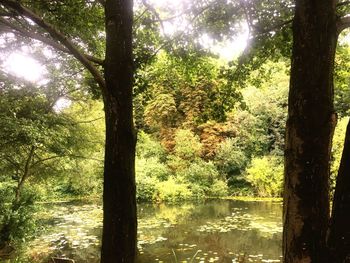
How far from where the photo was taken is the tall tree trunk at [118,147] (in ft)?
10.5

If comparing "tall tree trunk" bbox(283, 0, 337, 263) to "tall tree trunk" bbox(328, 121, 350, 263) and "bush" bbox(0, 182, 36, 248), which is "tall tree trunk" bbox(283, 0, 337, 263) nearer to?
"tall tree trunk" bbox(328, 121, 350, 263)

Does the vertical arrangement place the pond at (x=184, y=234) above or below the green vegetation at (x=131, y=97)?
below

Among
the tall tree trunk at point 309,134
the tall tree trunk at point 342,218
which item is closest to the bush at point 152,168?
the tall tree trunk at point 309,134

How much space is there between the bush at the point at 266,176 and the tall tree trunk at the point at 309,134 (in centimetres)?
1877

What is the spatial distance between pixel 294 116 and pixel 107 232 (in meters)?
1.89

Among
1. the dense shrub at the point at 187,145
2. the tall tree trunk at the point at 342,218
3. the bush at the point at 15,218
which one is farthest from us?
the dense shrub at the point at 187,145

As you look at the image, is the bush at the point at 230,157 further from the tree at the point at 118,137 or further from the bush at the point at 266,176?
the tree at the point at 118,137

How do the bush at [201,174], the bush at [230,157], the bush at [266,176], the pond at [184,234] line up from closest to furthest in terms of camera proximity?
the pond at [184,234], the bush at [266,176], the bush at [201,174], the bush at [230,157]

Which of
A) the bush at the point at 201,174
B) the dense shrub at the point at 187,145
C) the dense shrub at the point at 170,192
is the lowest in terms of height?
the dense shrub at the point at 170,192

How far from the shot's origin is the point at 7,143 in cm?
808

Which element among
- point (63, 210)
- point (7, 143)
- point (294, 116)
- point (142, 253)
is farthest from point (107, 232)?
point (63, 210)

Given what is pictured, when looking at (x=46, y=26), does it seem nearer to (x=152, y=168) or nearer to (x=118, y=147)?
(x=118, y=147)

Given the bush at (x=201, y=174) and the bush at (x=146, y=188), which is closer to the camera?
the bush at (x=146, y=188)

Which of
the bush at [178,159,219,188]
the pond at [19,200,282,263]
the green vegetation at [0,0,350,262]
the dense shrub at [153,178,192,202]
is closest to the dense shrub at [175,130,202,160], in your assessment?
the green vegetation at [0,0,350,262]
